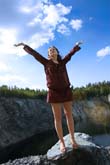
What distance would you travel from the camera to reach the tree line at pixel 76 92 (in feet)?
70.5

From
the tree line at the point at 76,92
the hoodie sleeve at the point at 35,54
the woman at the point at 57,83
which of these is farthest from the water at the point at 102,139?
the hoodie sleeve at the point at 35,54

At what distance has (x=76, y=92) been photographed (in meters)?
25.3

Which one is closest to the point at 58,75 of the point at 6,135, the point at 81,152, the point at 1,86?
the point at 81,152

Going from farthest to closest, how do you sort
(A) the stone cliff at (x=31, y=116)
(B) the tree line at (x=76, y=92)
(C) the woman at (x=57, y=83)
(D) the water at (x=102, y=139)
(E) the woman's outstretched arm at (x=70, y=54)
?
(B) the tree line at (x=76, y=92) → (A) the stone cliff at (x=31, y=116) → (D) the water at (x=102, y=139) → (E) the woman's outstretched arm at (x=70, y=54) → (C) the woman at (x=57, y=83)

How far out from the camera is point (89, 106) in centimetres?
2494

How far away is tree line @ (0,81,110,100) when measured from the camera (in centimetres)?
2148

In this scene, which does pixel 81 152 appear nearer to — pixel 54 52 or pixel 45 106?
pixel 54 52

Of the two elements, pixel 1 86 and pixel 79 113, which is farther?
pixel 79 113

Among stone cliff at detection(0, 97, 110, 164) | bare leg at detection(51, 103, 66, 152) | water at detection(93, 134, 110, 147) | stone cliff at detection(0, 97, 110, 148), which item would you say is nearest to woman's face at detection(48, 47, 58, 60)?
bare leg at detection(51, 103, 66, 152)

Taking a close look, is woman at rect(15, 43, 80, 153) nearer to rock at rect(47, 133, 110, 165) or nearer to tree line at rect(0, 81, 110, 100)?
rock at rect(47, 133, 110, 165)

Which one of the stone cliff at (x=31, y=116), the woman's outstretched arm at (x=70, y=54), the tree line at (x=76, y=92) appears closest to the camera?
the woman's outstretched arm at (x=70, y=54)

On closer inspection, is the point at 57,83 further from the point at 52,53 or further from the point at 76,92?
the point at 76,92

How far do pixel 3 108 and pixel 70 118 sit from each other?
12.6 m

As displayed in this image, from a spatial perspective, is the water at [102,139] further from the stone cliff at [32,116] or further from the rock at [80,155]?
the rock at [80,155]
